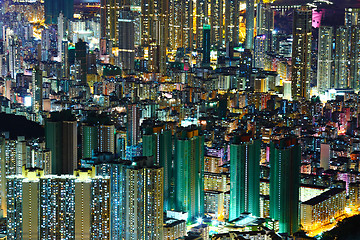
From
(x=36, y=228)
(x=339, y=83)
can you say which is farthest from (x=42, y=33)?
(x=36, y=228)

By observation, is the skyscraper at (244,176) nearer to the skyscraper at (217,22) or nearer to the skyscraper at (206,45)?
the skyscraper at (206,45)

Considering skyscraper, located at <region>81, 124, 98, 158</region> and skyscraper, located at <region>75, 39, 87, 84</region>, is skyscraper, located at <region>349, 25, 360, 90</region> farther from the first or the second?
skyscraper, located at <region>81, 124, 98, 158</region>

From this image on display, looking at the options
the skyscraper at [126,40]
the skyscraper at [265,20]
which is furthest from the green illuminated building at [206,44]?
the skyscraper at [126,40]

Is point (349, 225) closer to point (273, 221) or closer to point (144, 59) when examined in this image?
point (273, 221)

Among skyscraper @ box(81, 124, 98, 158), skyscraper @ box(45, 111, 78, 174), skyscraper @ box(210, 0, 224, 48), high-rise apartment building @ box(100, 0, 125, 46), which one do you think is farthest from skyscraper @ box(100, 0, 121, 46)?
skyscraper @ box(81, 124, 98, 158)

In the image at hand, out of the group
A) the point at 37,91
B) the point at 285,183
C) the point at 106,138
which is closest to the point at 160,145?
the point at 106,138

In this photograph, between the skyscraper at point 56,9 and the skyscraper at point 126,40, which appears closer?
the skyscraper at point 126,40
